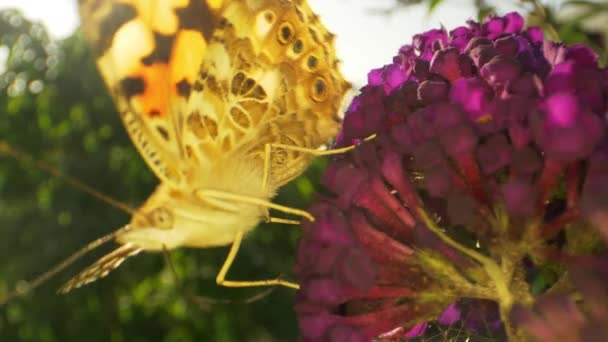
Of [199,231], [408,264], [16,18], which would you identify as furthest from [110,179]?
[408,264]

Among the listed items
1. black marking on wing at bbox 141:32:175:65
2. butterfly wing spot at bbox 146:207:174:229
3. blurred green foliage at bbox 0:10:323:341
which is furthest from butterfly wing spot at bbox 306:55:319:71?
blurred green foliage at bbox 0:10:323:341

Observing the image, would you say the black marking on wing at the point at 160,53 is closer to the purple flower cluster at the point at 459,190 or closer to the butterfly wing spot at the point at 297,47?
the butterfly wing spot at the point at 297,47

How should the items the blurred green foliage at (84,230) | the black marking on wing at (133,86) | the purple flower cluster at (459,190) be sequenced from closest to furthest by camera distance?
1. the purple flower cluster at (459,190)
2. the black marking on wing at (133,86)
3. the blurred green foliage at (84,230)

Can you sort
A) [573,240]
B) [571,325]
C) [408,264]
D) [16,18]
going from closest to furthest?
[571,325]
[573,240]
[408,264]
[16,18]

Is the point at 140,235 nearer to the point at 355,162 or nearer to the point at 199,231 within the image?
the point at 199,231

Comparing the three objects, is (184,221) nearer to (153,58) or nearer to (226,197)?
(226,197)

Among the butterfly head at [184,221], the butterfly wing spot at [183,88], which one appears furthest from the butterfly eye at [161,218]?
the butterfly wing spot at [183,88]

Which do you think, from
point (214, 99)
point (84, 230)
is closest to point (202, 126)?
point (214, 99)
